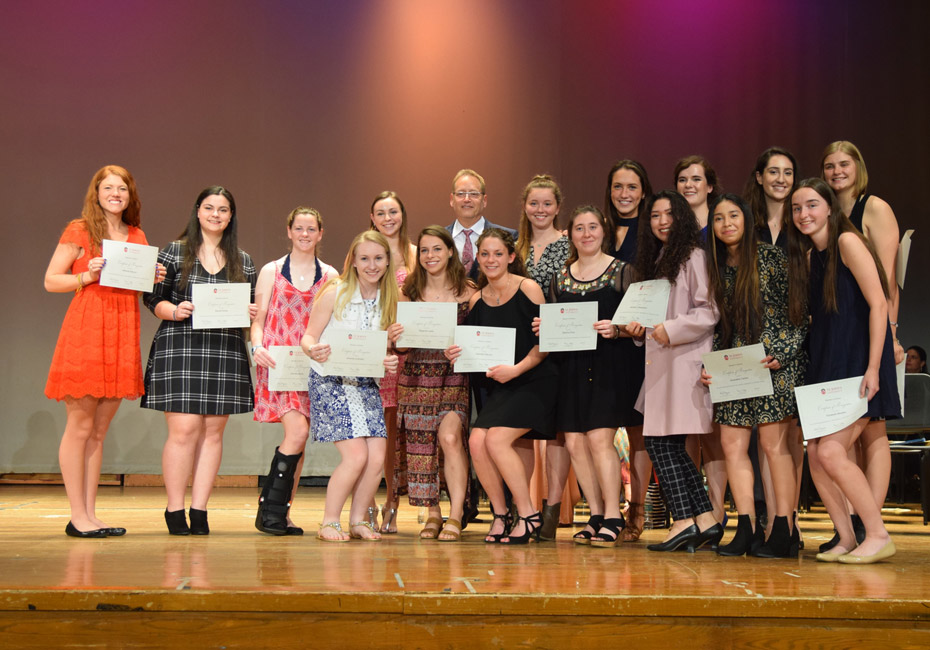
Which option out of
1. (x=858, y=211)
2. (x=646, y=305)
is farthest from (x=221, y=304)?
(x=858, y=211)

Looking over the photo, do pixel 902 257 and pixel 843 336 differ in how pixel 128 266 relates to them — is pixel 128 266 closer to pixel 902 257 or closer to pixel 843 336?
pixel 843 336

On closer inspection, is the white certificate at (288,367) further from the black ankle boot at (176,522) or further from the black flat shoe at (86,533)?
the black flat shoe at (86,533)

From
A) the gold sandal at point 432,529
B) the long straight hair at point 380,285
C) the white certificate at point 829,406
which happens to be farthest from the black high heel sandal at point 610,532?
the long straight hair at point 380,285

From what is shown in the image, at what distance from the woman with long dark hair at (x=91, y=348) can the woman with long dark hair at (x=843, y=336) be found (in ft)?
9.63

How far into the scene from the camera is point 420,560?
3.39 m

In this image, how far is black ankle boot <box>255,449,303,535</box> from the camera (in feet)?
14.4

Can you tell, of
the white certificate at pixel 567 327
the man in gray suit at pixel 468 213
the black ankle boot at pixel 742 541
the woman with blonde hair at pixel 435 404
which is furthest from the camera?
the man in gray suit at pixel 468 213

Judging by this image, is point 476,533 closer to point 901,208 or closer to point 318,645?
point 318,645

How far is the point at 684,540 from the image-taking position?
3.83m

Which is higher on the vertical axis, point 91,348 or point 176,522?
point 91,348

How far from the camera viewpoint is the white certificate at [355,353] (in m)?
4.06

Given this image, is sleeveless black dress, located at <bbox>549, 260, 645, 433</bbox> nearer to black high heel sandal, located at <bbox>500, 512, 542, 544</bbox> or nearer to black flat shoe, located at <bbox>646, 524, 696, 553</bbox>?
black high heel sandal, located at <bbox>500, 512, 542, 544</bbox>

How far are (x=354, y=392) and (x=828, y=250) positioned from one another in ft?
7.02

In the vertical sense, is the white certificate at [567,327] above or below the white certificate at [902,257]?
below
